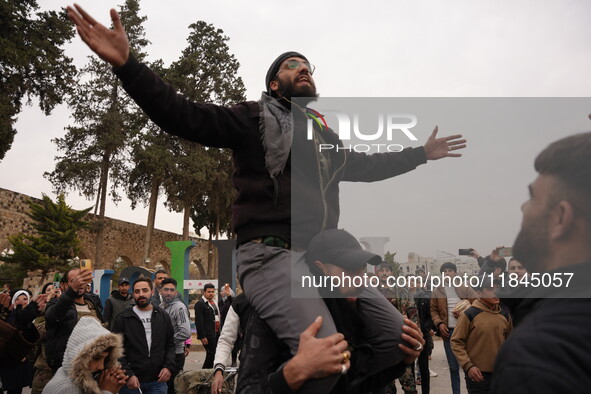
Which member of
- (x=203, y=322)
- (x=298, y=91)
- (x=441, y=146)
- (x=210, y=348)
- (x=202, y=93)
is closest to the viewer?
(x=298, y=91)

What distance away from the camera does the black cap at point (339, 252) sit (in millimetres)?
2068

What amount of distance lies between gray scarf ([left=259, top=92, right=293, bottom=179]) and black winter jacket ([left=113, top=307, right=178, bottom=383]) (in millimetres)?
4744

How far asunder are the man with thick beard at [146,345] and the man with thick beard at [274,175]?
4.57 metres

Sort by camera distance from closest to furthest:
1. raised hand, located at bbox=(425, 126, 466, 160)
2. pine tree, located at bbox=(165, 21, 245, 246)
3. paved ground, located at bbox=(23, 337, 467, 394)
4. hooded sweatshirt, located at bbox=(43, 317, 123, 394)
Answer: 1. raised hand, located at bbox=(425, 126, 466, 160)
2. hooded sweatshirt, located at bbox=(43, 317, 123, 394)
3. paved ground, located at bbox=(23, 337, 467, 394)
4. pine tree, located at bbox=(165, 21, 245, 246)

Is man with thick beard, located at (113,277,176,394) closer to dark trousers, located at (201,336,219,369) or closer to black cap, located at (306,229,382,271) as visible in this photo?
dark trousers, located at (201,336,219,369)

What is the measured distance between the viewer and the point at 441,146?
2.71 metres

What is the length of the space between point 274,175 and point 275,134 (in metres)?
0.20

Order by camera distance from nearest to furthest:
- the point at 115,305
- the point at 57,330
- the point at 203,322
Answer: the point at 57,330, the point at 115,305, the point at 203,322

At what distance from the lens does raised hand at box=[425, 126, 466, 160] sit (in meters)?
2.70

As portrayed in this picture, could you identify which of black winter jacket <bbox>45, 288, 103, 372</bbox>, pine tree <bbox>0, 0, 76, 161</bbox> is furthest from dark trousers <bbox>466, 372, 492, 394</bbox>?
pine tree <bbox>0, 0, 76, 161</bbox>

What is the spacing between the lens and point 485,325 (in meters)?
5.70

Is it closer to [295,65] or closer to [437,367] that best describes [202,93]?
[437,367]

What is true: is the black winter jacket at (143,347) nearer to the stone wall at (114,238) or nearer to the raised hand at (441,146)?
the raised hand at (441,146)

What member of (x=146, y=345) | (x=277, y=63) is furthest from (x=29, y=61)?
(x=277, y=63)
